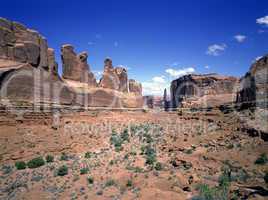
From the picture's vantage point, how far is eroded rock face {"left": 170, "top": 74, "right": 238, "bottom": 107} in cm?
3384

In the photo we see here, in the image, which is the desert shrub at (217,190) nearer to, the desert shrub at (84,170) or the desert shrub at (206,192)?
the desert shrub at (206,192)

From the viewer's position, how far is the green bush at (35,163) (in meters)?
11.7

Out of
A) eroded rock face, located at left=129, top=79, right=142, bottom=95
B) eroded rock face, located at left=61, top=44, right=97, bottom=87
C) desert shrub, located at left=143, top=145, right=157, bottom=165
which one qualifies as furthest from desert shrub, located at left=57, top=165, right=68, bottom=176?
eroded rock face, located at left=129, top=79, right=142, bottom=95

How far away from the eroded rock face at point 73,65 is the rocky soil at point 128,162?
1376 cm

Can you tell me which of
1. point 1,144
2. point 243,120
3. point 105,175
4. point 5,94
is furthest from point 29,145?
point 243,120

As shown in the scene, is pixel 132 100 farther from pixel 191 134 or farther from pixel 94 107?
pixel 191 134

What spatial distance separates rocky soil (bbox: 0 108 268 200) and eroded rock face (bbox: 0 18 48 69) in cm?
615

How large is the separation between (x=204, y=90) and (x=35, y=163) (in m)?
37.0

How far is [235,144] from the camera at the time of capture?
1403 cm

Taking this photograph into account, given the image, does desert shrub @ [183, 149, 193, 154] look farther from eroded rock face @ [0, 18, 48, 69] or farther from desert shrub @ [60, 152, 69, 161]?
eroded rock face @ [0, 18, 48, 69]

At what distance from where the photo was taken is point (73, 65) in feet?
105

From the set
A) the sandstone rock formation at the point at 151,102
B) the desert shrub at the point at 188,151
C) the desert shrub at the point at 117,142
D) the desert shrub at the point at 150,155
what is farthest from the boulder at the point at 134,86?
the desert shrub at the point at 188,151

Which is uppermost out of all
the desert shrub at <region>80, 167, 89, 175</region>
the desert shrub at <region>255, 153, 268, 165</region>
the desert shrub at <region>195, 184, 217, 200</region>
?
the desert shrub at <region>255, 153, 268, 165</region>

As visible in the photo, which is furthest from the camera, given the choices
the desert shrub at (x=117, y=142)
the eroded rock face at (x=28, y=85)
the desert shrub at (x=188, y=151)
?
the desert shrub at (x=117, y=142)
